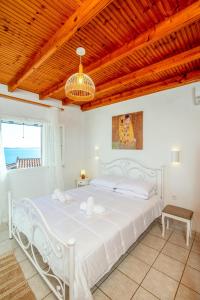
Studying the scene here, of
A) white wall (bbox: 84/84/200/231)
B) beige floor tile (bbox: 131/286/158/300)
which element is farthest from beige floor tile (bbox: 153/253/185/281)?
white wall (bbox: 84/84/200/231)

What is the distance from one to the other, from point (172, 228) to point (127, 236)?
5.09ft

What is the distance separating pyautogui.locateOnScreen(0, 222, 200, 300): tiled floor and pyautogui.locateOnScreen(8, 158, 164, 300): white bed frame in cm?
14

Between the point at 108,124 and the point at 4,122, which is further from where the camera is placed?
the point at 108,124

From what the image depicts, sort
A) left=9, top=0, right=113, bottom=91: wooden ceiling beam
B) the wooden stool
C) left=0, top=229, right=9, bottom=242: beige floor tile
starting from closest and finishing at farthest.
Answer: left=9, top=0, right=113, bottom=91: wooden ceiling beam < the wooden stool < left=0, top=229, right=9, bottom=242: beige floor tile

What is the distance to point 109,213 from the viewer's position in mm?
2268

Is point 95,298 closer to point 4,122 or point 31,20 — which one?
point 31,20

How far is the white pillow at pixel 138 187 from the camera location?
9.55 ft

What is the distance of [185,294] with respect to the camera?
1674 mm

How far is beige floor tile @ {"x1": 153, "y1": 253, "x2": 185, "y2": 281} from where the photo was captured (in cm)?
193

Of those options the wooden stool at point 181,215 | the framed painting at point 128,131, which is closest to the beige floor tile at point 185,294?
the wooden stool at point 181,215

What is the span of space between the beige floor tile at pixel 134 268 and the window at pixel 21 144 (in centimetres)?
297

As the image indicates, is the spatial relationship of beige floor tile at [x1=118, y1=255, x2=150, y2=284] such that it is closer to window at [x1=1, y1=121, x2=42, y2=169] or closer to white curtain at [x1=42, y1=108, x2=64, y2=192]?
white curtain at [x1=42, y1=108, x2=64, y2=192]

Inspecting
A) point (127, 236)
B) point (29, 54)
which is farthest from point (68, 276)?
point (29, 54)

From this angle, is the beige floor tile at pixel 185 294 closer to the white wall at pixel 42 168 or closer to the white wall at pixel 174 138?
the white wall at pixel 174 138
